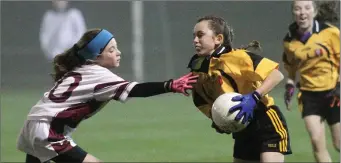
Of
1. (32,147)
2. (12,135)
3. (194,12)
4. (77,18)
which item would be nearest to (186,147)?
(12,135)

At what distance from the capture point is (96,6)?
761 inches

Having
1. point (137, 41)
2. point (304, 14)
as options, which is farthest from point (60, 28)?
point (304, 14)

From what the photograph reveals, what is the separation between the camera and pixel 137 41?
19812 millimetres

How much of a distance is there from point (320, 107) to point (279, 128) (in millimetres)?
2254

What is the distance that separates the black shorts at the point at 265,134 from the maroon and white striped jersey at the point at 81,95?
90cm

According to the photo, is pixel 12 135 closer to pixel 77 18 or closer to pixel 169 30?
pixel 77 18

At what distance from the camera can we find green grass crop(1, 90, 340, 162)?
9.53m

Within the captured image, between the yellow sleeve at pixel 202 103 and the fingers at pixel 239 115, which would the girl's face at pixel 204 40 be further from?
the fingers at pixel 239 115

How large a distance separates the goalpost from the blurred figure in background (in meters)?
1.95

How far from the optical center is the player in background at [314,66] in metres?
7.96

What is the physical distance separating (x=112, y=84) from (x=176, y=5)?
13986 millimetres

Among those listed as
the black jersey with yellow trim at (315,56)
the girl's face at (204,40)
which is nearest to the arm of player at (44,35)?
the black jersey with yellow trim at (315,56)

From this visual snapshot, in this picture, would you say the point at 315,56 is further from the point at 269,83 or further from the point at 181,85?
the point at 181,85

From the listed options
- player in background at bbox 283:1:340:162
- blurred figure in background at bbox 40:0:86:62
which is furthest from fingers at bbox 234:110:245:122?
blurred figure in background at bbox 40:0:86:62
